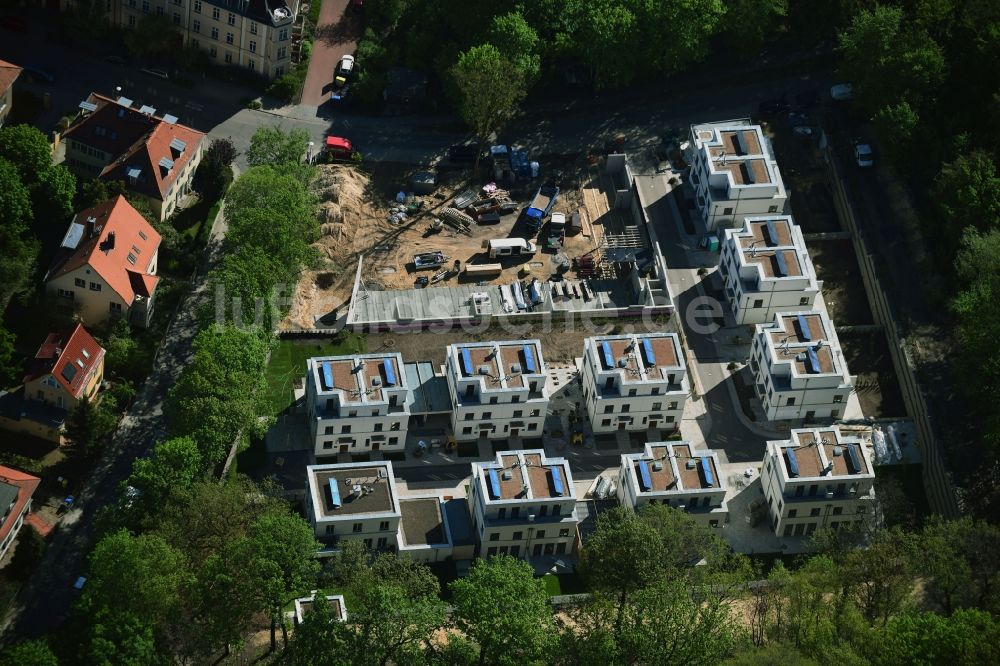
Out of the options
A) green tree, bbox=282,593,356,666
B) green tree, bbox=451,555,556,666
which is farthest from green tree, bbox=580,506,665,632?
green tree, bbox=282,593,356,666

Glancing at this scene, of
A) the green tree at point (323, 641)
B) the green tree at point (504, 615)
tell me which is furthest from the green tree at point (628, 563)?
the green tree at point (323, 641)

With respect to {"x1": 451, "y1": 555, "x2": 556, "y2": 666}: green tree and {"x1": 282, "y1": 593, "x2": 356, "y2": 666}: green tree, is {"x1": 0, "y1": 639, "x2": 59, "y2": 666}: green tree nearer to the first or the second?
{"x1": 282, "y1": 593, "x2": 356, "y2": 666}: green tree

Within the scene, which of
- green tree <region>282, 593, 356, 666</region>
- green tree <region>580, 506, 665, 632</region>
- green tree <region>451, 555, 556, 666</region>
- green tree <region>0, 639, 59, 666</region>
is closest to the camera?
green tree <region>0, 639, 59, 666</region>

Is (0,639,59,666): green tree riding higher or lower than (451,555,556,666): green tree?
higher

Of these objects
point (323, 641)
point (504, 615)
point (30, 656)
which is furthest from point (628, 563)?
point (30, 656)

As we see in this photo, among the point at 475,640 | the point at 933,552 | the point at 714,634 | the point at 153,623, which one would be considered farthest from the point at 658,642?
the point at 153,623

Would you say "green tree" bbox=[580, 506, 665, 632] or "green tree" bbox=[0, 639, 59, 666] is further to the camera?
"green tree" bbox=[580, 506, 665, 632]
